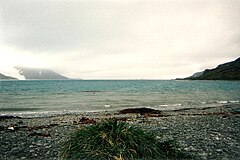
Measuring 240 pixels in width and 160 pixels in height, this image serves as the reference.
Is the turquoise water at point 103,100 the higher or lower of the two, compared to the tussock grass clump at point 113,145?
lower

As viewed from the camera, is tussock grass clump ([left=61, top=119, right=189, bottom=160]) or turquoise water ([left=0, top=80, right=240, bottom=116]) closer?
tussock grass clump ([left=61, top=119, right=189, bottom=160])

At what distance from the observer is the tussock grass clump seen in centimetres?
702

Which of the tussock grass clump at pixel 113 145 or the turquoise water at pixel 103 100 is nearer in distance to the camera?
the tussock grass clump at pixel 113 145

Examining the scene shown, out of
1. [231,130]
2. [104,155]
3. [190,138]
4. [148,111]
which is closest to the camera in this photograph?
[104,155]

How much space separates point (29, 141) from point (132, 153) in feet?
16.4

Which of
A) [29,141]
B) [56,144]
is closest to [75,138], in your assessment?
[56,144]

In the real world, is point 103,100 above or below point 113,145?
below

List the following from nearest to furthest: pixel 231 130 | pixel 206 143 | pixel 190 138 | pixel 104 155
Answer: pixel 104 155
pixel 206 143
pixel 190 138
pixel 231 130

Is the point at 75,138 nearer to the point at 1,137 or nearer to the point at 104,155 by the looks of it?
the point at 104,155

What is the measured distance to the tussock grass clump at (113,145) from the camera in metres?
7.02

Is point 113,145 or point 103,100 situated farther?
point 103,100

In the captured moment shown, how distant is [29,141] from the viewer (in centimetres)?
1040

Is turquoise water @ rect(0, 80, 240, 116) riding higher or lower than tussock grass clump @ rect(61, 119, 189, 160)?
lower

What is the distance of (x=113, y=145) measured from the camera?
7113 millimetres
